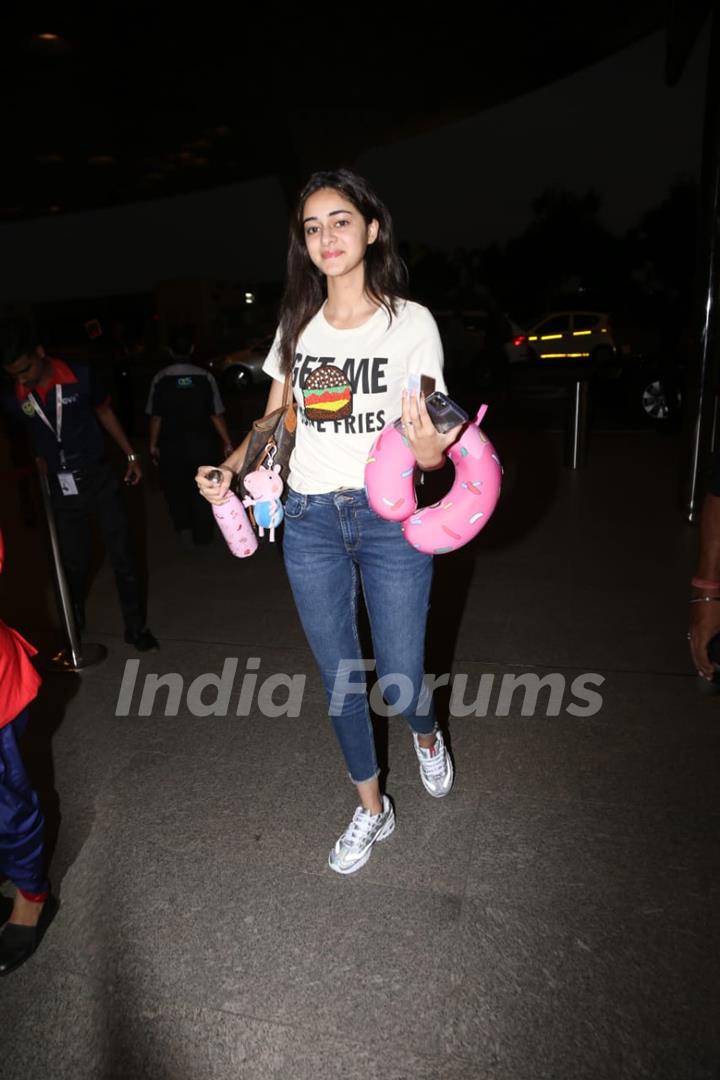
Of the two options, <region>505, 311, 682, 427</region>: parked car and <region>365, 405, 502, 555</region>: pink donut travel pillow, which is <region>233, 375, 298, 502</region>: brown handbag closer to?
<region>365, 405, 502, 555</region>: pink donut travel pillow

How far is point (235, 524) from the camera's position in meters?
2.34

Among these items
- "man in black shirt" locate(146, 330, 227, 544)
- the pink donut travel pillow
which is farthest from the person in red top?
"man in black shirt" locate(146, 330, 227, 544)

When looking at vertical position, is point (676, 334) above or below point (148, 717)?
above

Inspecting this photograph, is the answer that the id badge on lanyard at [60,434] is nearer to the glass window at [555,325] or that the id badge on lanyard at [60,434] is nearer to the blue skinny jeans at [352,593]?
the blue skinny jeans at [352,593]

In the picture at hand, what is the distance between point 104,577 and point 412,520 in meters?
4.35

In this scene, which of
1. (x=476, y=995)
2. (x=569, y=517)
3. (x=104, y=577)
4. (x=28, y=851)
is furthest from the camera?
(x=569, y=517)

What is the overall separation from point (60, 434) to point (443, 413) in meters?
2.78

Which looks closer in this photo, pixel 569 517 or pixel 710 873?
pixel 710 873

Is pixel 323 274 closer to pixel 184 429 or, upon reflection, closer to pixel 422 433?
pixel 422 433

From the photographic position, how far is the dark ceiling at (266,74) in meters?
10.9

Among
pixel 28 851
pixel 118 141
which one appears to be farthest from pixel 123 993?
pixel 118 141

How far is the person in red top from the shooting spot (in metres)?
2.18

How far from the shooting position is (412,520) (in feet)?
7.18

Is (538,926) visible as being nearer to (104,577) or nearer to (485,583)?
(485,583)
